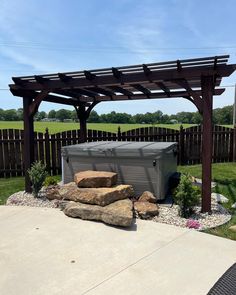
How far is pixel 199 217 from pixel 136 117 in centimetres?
3141


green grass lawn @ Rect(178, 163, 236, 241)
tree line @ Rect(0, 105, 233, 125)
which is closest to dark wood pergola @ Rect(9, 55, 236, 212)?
green grass lawn @ Rect(178, 163, 236, 241)

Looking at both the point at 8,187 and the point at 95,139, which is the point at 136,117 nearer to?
the point at 95,139

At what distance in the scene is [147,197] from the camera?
4.87 m

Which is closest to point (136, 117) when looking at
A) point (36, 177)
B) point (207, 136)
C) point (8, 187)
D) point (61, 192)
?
point (8, 187)

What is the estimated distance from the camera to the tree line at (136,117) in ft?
110

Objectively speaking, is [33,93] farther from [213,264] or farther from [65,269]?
[213,264]

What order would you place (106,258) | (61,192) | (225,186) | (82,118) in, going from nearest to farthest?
(106,258), (61,192), (225,186), (82,118)

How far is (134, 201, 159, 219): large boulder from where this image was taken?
4.37 meters

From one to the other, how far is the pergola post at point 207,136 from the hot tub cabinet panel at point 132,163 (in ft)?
2.61

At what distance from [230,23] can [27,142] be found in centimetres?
662

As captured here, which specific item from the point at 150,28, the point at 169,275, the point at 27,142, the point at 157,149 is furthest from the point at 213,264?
the point at 150,28

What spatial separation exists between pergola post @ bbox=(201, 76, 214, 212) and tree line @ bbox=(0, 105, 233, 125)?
1416cm

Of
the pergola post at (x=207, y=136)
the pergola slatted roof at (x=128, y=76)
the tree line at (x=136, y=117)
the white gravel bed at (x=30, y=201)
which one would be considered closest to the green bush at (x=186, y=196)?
the pergola post at (x=207, y=136)

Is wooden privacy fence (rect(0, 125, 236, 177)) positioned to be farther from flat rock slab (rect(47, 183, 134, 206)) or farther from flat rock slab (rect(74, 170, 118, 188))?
flat rock slab (rect(74, 170, 118, 188))
